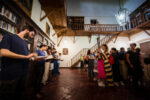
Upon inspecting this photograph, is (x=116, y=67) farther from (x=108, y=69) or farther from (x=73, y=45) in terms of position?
(x=73, y=45)

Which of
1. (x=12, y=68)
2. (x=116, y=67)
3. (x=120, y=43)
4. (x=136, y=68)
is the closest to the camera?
(x=12, y=68)

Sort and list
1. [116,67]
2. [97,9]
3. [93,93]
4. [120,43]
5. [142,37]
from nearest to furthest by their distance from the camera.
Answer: [93,93]
[116,67]
[142,37]
[120,43]
[97,9]

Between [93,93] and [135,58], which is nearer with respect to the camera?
[93,93]

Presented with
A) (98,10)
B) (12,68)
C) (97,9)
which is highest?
(97,9)

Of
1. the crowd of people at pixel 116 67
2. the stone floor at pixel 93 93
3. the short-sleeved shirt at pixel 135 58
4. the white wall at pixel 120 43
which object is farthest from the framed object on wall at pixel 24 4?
the white wall at pixel 120 43

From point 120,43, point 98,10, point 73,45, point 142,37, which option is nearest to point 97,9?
point 98,10

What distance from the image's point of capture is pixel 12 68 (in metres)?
0.73

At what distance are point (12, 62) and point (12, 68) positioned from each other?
7cm

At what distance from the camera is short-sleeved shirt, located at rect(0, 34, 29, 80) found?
27.3 inches

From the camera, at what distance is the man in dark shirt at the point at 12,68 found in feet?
2.17

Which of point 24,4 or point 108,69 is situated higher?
point 24,4

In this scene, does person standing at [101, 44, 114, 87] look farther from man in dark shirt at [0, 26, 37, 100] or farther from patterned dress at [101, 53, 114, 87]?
man in dark shirt at [0, 26, 37, 100]

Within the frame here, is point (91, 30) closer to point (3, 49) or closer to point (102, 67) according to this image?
point (102, 67)

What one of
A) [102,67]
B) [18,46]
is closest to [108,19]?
[102,67]
